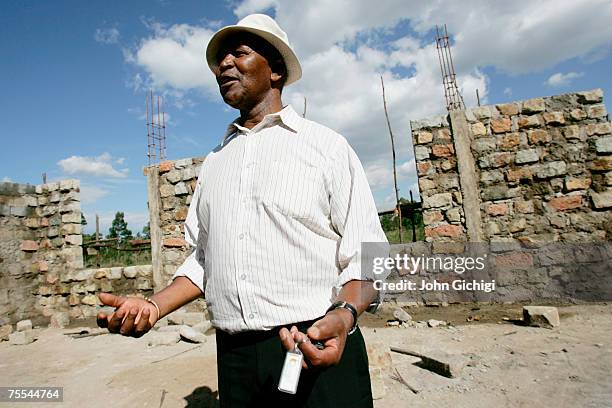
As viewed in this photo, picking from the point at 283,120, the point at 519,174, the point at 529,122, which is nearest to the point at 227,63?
the point at 283,120

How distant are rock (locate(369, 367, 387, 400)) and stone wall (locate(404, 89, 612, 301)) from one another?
2.29 metres

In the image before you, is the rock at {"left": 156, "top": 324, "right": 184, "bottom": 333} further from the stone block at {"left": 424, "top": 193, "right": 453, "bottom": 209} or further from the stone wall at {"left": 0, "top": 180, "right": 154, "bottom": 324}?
the stone block at {"left": 424, "top": 193, "right": 453, "bottom": 209}

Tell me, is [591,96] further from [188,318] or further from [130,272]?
[130,272]

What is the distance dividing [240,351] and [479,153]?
14.1 feet

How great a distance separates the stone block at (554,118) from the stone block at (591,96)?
270 mm

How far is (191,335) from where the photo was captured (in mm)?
4363

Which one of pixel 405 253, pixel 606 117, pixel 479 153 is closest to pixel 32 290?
pixel 405 253

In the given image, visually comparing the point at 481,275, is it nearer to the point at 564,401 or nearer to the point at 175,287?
the point at 564,401

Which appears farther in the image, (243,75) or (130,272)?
(130,272)

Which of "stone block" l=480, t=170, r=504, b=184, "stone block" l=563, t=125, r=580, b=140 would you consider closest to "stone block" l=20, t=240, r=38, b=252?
"stone block" l=480, t=170, r=504, b=184

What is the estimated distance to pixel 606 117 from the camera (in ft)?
14.2

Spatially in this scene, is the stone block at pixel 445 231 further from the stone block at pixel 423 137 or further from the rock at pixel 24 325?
the rock at pixel 24 325

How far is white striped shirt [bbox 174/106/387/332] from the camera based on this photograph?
1.27 m

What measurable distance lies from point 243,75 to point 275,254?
74 cm
